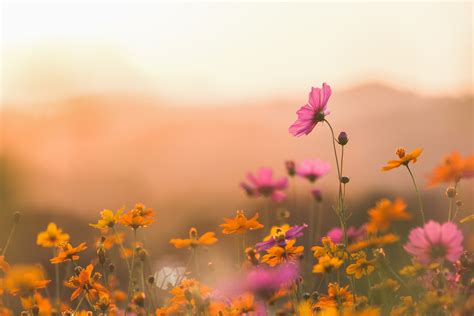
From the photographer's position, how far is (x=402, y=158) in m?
1.73

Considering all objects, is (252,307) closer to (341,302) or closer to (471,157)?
(341,302)

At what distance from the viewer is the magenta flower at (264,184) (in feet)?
7.76

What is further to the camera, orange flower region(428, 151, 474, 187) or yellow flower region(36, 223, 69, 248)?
yellow flower region(36, 223, 69, 248)

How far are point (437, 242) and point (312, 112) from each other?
0.49 metres

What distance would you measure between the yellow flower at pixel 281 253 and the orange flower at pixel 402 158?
31cm

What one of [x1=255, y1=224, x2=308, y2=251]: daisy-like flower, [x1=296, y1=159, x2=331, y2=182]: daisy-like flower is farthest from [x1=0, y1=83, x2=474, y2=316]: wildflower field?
[x1=296, y1=159, x2=331, y2=182]: daisy-like flower

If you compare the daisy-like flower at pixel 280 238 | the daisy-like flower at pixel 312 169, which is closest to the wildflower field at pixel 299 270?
the daisy-like flower at pixel 280 238

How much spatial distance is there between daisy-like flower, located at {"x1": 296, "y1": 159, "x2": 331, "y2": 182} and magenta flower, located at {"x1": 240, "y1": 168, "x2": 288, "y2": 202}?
0.10 metres

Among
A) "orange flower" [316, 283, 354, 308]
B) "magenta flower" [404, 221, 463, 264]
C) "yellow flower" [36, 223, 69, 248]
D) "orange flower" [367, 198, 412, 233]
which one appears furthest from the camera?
"yellow flower" [36, 223, 69, 248]

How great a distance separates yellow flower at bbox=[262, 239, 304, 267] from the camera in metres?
1.59

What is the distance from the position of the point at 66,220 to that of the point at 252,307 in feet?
11.7

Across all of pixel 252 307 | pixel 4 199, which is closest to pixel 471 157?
pixel 252 307

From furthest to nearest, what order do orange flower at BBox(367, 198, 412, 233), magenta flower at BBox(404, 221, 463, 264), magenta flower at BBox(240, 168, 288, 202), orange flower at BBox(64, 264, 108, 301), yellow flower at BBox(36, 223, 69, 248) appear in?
1. magenta flower at BBox(240, 168, 288, 202)
2. yellow flower at BBox(36, 223, 69, 248)
3. orange flower at BBox(367, 198, 412, 233)
4. orange flower at BBox(64, 264, 108, 301)
5. magenta flower at BBox(404, 221, 463, 264)

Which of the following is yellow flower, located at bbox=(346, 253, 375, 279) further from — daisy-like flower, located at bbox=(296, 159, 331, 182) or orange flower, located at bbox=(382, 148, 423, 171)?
daisy-like flower, located at bbox=(296, 159, 331, 182)
